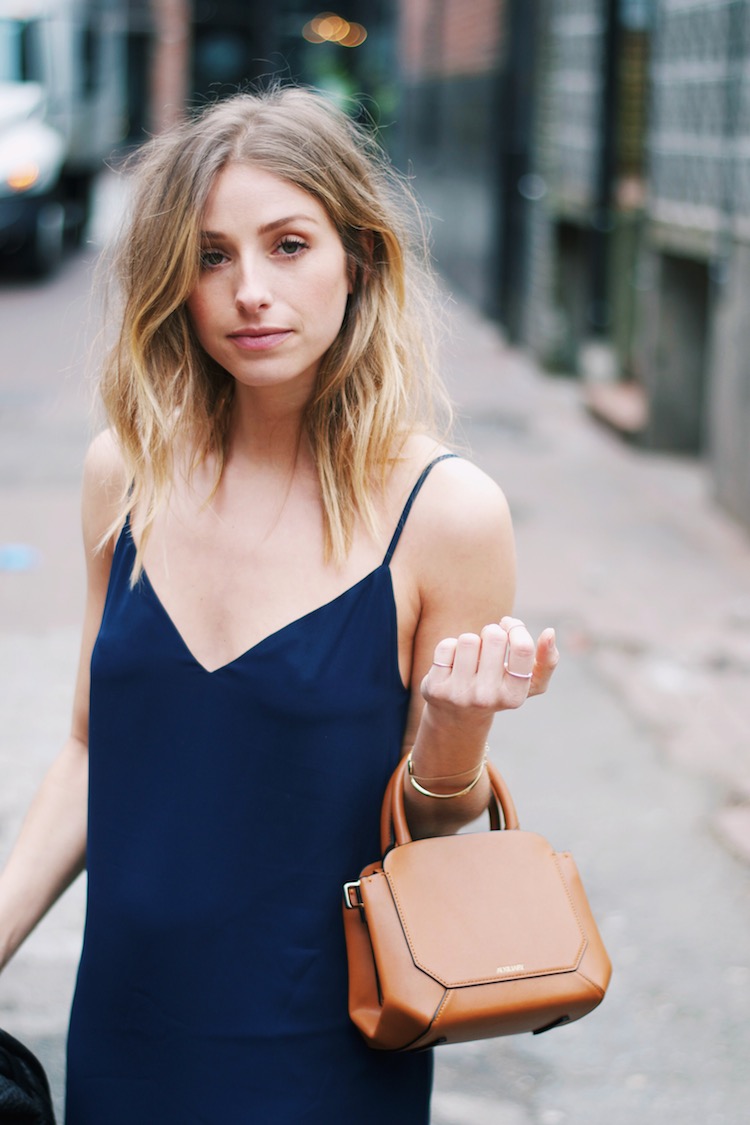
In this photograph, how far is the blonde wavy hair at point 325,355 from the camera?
182 cm

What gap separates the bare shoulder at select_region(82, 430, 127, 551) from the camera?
6.59 ft

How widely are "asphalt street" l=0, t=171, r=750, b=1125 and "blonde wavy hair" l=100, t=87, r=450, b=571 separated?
0.33 metres

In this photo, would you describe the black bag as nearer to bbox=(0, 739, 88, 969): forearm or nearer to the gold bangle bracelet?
bbox=(0, 739, 88, 969): forearm

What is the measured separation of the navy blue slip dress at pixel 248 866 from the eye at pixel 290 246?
14.6 inches

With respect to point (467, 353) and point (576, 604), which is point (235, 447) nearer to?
point (576, 604)

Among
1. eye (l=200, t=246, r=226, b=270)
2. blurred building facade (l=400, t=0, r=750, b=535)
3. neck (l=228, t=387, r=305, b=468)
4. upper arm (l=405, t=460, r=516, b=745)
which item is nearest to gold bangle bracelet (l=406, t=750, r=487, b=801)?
upper arm (l=405, t=460, r=516, b=745)

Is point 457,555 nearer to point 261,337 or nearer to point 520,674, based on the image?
point 520,674

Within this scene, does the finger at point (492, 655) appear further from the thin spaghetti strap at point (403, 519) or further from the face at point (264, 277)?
the face at point (264, 277)

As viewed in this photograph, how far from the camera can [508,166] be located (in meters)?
14.0

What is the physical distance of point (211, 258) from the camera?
A: 183cm

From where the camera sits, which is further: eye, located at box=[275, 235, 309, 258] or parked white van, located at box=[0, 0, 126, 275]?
parked white van, located at box=[0, 0, 126, 275]

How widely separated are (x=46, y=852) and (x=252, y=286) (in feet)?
2.69

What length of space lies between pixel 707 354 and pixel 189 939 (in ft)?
26.8

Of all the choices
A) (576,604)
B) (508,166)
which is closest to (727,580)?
(576,604)
